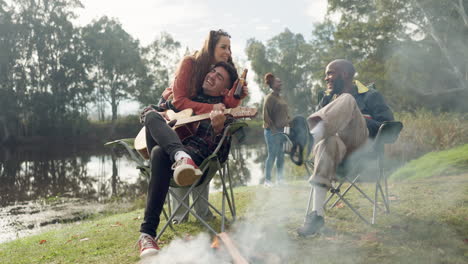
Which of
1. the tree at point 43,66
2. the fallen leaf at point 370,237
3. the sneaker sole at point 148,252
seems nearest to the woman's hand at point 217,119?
the sneaker sole at point 148,252

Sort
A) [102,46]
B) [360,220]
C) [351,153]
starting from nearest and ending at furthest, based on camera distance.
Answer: [351,153] → [360,220] → [102,46]

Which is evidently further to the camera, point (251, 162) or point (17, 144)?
point (17, 144)

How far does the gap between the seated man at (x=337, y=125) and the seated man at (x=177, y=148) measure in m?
0.71

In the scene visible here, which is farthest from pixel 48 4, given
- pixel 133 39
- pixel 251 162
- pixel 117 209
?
pixel 117 209

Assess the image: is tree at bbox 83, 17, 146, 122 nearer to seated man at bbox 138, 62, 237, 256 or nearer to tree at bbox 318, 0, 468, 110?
tree at bbox 318, 0, 468, 110

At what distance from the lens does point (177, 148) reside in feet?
7.45

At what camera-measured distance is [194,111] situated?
2752 mm

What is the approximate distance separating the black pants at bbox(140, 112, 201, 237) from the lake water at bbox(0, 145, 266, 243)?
322cm

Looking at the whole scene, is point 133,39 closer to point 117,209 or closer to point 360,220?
point 117,209

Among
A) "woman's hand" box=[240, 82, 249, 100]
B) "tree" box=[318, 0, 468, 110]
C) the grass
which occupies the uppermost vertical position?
"tree" box=[318, 0, 468, 110]

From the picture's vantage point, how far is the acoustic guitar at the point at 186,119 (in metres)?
2.65

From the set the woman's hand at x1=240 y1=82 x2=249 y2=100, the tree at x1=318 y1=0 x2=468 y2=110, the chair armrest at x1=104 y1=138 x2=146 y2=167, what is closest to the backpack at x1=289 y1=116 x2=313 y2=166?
the woman's hand at x1=240 y1=82 x2=249 y2=100

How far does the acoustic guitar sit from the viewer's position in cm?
265

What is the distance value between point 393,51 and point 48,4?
2360 cm
